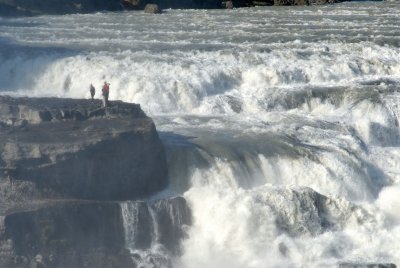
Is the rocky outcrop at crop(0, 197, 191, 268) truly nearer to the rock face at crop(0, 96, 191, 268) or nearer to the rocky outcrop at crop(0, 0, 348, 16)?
the rock face at crop(0, 96, 191, 268)

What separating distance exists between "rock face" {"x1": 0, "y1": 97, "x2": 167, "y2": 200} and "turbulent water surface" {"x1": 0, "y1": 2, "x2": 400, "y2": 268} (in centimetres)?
91

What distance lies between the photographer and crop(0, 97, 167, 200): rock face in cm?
1848

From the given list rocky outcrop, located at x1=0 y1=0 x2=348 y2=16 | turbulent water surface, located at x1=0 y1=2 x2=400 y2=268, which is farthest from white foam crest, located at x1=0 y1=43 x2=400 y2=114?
rocky outcrop, located at x1=0 y1=0 x2=348 y2=16

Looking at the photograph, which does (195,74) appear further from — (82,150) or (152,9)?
(152,9)

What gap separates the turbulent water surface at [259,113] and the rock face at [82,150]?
91 centimetres

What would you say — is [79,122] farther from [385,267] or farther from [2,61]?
[2,61]

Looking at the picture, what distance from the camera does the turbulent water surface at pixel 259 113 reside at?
19.9m

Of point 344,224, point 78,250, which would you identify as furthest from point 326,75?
point 78,250

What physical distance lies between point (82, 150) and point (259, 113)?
9.34 meters

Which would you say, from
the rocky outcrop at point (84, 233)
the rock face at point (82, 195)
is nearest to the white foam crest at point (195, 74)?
the rock face at point (82, 195)

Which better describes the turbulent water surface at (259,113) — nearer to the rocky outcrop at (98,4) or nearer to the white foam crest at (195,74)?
the white foam crest at (195,74)

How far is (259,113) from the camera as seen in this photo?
26.9m

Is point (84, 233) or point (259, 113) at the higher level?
point (259, 113)

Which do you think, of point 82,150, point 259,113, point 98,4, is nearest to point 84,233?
point 82,150
